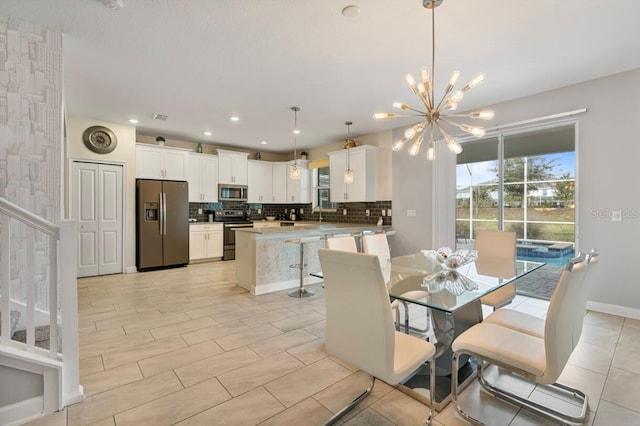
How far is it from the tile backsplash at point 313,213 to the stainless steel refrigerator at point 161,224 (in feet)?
2.84

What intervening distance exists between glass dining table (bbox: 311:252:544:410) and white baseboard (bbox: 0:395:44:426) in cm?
175

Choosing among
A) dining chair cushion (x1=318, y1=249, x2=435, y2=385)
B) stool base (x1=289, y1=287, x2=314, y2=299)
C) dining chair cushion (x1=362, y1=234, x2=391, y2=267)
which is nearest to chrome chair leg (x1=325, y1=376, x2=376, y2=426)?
dining chair cushion (x1=318, y1=249, x2=435, y2=385)

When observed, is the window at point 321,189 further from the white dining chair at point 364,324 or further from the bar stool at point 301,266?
the white dining chair at point 364,324

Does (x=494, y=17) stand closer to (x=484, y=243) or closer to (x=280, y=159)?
(x=484, y=243)

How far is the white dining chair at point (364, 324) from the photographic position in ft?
4.67

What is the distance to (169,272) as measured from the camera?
18.1 feet

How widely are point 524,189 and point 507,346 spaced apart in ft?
10.8

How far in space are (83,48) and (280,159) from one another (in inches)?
217

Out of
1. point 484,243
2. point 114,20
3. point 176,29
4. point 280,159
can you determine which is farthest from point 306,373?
point 280,159

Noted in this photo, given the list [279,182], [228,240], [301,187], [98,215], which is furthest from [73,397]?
[279,182]

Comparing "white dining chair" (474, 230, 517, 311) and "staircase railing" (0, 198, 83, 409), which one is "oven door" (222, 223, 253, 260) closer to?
"staircase railing" (0, 198, 83, 409)

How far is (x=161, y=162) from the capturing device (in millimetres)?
5859

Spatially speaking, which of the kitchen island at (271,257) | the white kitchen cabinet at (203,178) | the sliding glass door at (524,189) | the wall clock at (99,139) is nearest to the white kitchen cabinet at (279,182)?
the white kitchen cabinet at (203,178)

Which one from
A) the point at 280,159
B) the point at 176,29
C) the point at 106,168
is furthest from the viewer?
the point at 280,159
